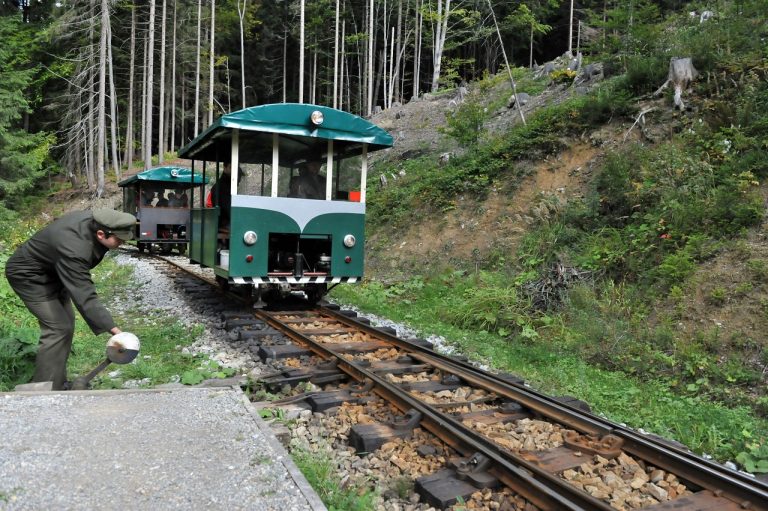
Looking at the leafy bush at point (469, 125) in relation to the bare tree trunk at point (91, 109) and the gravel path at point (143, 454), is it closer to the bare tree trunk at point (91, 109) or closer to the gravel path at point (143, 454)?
the gravel path at point (143, 454)

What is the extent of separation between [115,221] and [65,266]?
551 millimetres

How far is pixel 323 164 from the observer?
28.1 feet

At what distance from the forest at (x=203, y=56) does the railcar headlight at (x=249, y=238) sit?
18.7 m

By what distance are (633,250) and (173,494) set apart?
749 cm

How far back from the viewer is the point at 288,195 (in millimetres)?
8289

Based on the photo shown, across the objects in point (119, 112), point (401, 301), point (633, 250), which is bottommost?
point (401, 301)

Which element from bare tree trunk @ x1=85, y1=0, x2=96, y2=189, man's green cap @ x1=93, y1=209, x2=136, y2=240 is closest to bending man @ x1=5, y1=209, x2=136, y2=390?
man's green cap @ x1=93, y1=209, x2=136, y2=240

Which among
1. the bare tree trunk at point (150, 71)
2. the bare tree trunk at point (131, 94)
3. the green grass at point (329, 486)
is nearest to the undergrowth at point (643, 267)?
the green grass at point (329, 486)

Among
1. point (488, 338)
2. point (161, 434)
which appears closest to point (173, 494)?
point (161, 434)

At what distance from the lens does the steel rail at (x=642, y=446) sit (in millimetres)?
3158

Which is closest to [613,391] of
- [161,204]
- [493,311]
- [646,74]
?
[493,311]

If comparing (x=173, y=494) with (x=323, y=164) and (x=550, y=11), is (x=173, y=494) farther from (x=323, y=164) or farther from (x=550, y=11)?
(x=550, y=11)

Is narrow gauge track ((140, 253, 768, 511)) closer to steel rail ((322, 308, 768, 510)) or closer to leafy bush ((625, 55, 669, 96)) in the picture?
steel rail ((322, 308, 768, 510))

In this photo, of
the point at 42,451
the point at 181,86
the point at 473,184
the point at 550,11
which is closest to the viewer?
the point at 42,451
